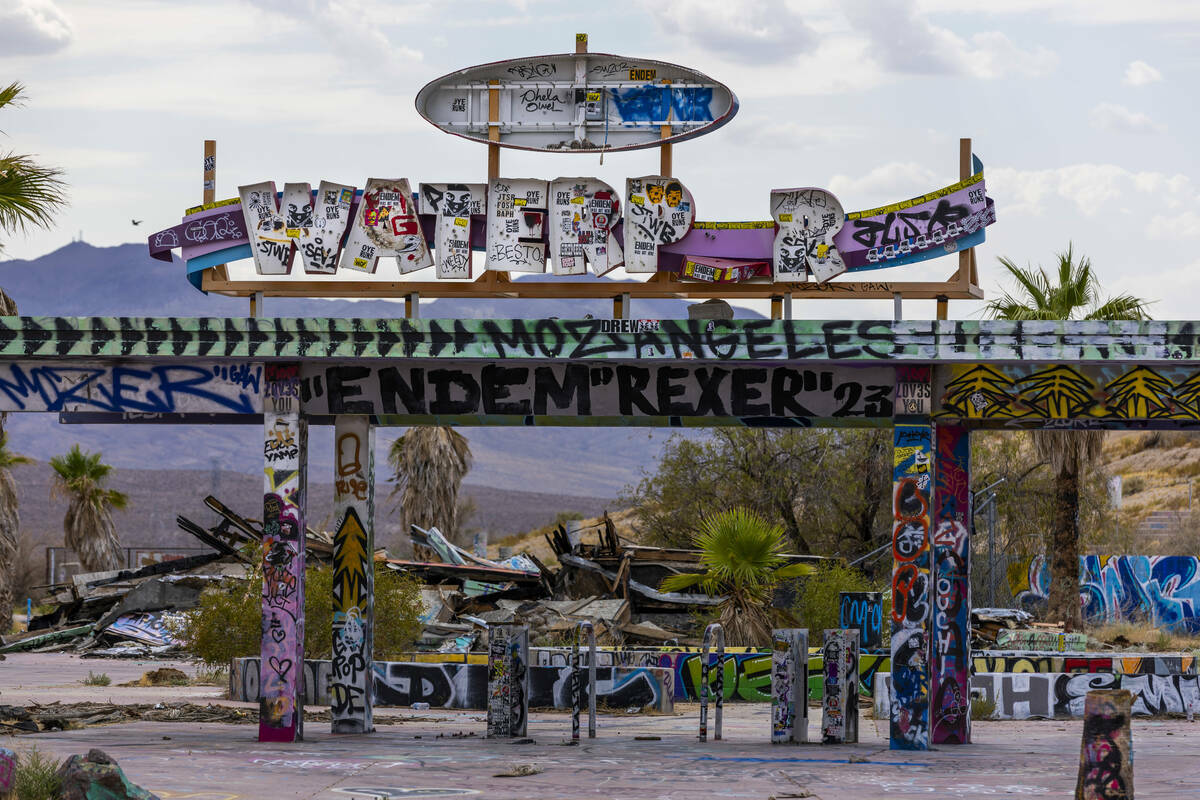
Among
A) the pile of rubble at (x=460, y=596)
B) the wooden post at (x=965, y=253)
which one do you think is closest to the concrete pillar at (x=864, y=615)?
the pile of rubble at (x=460, y=596)

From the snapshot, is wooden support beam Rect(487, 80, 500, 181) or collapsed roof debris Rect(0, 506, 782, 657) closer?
wooden support beam Rect(487, 80, 500, 181)

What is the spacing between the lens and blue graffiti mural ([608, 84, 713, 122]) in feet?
47.6

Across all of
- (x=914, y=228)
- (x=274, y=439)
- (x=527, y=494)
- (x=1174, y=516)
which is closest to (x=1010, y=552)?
(x=1174, y=516)

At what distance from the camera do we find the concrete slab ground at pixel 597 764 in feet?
33.1

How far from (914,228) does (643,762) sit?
5.57 metres

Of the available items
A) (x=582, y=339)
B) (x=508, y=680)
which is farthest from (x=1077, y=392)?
(x=508, y=680)

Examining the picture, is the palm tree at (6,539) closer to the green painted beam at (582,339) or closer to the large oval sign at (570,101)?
the green painted beam at (582,339)

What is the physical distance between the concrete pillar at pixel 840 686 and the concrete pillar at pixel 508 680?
293 centimetres

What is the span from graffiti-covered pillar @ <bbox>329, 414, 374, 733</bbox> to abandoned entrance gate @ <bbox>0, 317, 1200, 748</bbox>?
0.49m

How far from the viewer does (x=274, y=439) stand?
44.3ft

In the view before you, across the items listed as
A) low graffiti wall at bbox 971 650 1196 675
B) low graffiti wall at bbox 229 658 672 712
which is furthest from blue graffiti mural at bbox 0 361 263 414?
low graffiti wall at bbox 971 650 1196 675

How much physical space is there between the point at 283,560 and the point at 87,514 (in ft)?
112

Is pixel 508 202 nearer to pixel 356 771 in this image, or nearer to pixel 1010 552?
pixel 356 771

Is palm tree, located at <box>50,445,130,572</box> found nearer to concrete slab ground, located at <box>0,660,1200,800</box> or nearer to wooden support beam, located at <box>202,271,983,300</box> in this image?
concrete slab ground, located at <box>0,660,1200,800</box>
